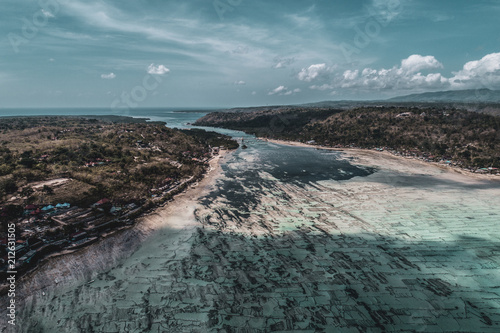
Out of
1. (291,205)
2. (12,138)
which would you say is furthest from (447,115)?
(12,138)

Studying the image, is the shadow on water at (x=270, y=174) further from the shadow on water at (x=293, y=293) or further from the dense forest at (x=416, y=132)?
the dense forest at (x=416, y=132)

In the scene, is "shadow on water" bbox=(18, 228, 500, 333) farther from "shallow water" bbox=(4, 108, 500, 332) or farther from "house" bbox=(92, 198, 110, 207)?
"house" bbox=(92, 198, 110, 207)

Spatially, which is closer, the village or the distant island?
the village

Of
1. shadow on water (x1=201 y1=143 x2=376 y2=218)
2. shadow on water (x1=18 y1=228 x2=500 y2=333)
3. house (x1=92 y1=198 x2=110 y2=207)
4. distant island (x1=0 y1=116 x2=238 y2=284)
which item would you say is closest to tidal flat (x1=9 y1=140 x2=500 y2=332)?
shadow on water (x1=18 y1=228 x2=500 y2=333)

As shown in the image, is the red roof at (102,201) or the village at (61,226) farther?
the red roof at (102,201)

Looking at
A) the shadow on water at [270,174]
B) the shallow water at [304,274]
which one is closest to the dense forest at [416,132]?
the shadow on water at [270,174]

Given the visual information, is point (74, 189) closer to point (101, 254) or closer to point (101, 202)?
point (101, 202)

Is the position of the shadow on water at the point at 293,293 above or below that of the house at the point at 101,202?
below
